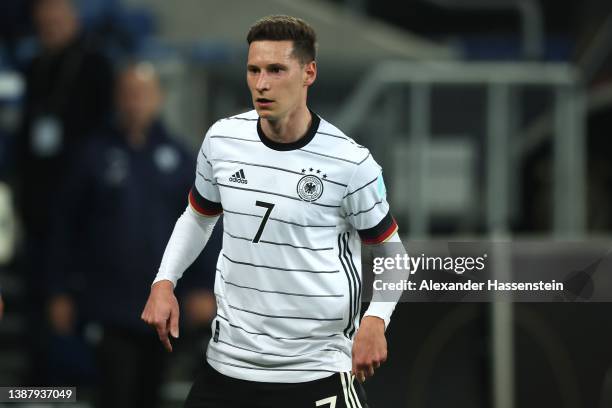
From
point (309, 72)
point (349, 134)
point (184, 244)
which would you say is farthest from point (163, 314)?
point (349, 134)

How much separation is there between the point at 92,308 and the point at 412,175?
295 centimetres

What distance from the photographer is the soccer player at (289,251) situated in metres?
3.69

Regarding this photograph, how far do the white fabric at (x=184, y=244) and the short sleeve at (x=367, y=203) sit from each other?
1.54ft

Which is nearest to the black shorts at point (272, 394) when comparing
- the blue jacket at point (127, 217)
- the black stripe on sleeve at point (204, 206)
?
the black stripe on sleeve at point (204, 206)

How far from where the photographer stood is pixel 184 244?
12.8ft

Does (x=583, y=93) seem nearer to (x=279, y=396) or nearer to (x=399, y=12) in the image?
(x=399, y=12)

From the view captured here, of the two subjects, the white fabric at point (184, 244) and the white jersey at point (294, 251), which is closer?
the white jersey at point (294, 251)

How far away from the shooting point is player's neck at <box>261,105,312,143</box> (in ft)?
12.2

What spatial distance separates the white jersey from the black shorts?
2 centimetres

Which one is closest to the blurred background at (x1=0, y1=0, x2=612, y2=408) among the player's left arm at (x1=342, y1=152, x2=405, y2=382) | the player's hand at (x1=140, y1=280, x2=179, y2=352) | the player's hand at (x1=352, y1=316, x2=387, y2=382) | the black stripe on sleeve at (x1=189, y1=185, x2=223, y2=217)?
the player's left arm at (x1=342, y1=152, x2=405, y2=382)

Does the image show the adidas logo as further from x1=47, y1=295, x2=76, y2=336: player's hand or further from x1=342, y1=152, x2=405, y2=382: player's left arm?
x1=47, y1=295, x2=76, y2=336: player's hand

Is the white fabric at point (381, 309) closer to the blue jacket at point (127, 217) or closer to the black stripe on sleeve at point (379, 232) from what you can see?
the black stripe on sleeve at point (379, 232)

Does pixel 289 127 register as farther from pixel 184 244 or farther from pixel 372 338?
pixel 372 338

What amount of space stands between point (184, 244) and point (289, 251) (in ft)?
1.19
